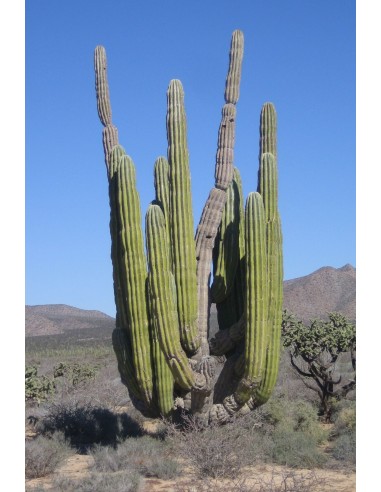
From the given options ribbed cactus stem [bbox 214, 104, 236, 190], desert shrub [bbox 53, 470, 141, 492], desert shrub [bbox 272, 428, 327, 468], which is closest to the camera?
desert shrub [bbox 53, 470, 141, 492]

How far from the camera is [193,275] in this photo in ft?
30.6

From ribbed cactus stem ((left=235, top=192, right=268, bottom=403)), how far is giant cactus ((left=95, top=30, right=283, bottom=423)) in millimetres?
14

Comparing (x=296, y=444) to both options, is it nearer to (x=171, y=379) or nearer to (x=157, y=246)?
(x=171, y=379)

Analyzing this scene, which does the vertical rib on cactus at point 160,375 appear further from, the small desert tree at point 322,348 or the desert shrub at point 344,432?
the small desert tree at point 322,348

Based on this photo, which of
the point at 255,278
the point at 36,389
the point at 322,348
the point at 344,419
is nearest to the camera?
the point at 255,278

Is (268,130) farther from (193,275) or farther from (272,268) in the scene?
(193,275)

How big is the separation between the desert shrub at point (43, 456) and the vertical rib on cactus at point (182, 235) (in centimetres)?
277

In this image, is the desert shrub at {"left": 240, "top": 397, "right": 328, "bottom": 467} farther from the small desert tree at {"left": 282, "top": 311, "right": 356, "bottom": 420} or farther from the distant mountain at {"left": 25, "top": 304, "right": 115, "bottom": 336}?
the distant mountain at {"left": 25, "top": 304, "right": 115, "bottom": 336}

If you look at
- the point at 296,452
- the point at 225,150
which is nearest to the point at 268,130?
the point at 225,150

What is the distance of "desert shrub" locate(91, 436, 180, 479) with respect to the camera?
9109 mm

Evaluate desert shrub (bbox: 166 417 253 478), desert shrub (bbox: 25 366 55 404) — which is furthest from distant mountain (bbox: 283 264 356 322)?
desert shrub (bbox: 166 417 253 478)

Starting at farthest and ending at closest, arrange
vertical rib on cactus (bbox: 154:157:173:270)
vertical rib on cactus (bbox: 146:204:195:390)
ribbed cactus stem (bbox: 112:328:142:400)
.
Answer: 1. vertical rib on cactus (bbox: 154:157:173:270)
2. ribbed cactus stem (bbox: 112:328:142:400)
3. vertical rib on cactus (bbox: 146:204:195:390)

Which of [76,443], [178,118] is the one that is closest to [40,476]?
[76,443]

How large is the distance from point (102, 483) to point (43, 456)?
6.76 ft
